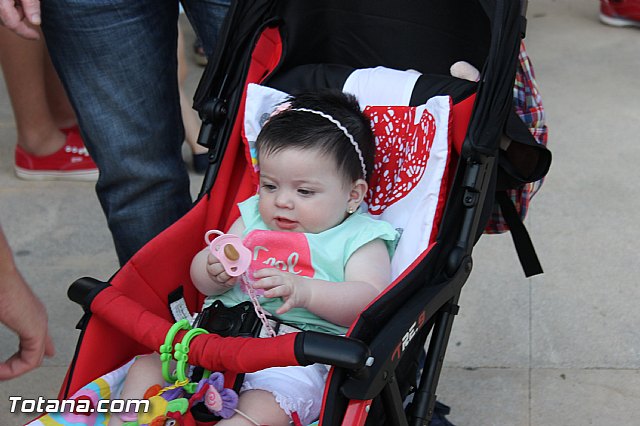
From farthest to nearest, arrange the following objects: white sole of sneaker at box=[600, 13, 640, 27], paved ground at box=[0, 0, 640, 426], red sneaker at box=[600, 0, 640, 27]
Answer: white sole of sneaker at box=[600, 13, 640, 27], red sneaker at box=[600, 0, 640, 27], paved ground at box=[0, 0, 640, 426]

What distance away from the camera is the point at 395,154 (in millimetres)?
2516

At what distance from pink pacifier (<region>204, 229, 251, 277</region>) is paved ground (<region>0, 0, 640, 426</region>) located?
1073 mm

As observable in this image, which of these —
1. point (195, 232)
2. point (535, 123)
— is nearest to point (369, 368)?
point (195, 232)

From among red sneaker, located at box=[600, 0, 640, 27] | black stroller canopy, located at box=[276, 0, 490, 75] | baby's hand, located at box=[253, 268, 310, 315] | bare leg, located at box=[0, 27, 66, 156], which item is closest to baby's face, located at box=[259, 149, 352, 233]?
baby's hand, located at box=[253, 268, 310, 315]

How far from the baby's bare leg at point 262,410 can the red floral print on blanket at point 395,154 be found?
0.65 metres

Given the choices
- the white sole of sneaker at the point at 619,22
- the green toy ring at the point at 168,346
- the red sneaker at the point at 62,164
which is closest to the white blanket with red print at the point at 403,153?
the green toy ring at the point at 168,346

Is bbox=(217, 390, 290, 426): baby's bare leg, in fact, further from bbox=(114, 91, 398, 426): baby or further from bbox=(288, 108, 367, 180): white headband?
bbox=(288, 108, 367, 180): white headband

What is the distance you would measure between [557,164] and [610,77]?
0.98m

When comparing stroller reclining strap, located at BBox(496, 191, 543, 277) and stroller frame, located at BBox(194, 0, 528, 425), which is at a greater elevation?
stroller frame, located at BBox(194, 0, 528, 425)

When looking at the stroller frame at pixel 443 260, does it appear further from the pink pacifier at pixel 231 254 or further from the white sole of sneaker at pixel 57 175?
the white sole of sneaker at pixel 57 175

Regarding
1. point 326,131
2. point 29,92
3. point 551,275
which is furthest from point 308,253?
point 29,92

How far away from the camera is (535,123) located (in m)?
2.56

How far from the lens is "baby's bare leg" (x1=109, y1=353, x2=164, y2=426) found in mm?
2113

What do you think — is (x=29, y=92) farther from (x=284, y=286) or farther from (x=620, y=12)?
(x=620, y=12)
